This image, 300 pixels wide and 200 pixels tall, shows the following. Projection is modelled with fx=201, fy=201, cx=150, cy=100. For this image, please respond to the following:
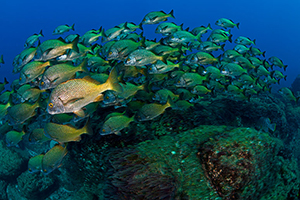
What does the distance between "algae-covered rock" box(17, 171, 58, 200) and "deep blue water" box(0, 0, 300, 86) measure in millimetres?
116358

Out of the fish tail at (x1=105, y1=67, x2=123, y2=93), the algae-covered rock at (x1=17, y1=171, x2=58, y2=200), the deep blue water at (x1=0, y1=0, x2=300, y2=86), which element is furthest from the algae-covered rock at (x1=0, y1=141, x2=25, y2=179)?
the deep blue water at (x1=0, y1=0, x2=300, y2=86)

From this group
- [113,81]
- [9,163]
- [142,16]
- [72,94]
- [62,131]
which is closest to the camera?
[72,94]

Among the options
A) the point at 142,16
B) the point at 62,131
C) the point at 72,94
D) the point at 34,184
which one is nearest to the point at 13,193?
the point at 34,184

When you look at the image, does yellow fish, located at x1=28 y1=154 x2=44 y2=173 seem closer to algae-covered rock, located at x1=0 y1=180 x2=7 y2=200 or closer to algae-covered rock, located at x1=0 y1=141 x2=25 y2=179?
algae-covered rock, located at x1=0 y1=141 x2=25 y2=179

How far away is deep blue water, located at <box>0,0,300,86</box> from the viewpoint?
124363mm

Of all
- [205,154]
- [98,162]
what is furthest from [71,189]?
[205,154]

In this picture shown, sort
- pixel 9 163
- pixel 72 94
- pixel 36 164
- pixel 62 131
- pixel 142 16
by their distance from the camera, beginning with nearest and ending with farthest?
pixel 72 94 < pixel 62 131 < pixel 36 164 < pixel 9 163 < pixel 142 16

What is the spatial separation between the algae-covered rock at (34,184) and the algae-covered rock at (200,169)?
17.2ft

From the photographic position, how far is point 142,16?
513 feet

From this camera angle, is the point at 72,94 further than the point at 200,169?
No

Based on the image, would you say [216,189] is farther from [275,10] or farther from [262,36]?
[275,10]

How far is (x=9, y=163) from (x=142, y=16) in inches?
6424

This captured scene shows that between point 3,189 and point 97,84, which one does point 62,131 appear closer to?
point 97,84

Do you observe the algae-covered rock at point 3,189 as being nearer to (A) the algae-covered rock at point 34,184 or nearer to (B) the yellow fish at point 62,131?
(A) the algae-covered rock at point 34,184
